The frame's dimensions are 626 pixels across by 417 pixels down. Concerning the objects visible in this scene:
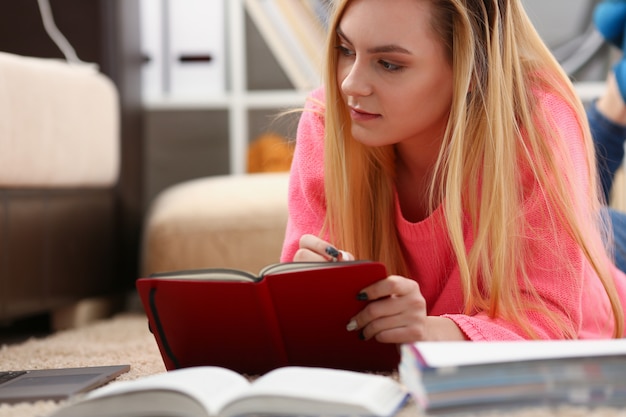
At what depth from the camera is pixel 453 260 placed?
1.40 meters

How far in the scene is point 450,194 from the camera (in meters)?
1.27

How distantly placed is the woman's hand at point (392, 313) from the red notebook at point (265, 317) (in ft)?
0.04

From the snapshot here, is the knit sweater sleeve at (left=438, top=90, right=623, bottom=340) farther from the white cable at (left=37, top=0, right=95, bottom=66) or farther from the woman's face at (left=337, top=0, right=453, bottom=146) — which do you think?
the white cable at (left=37, top=0, right=95, bottom=66)

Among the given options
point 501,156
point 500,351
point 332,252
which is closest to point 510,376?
point 500,351

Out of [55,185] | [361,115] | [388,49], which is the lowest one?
[55,185]

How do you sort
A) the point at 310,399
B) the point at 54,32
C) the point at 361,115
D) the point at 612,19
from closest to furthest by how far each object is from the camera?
the point at 310,399 → the point at 361,115 → the point at 612,19 → the point at 54,32

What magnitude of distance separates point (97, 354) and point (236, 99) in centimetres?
159

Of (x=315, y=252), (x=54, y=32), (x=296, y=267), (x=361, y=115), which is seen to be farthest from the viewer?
(x=54, y=32)

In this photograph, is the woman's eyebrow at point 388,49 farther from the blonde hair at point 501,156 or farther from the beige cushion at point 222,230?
the beige cushion at point 222,230

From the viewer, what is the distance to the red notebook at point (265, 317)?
39.8 inches

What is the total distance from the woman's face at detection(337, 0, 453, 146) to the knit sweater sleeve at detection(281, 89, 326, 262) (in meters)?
0.20

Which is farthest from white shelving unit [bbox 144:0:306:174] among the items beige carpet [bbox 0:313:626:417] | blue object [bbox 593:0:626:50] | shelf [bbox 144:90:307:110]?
blue object [bbox 593:0:626:50]

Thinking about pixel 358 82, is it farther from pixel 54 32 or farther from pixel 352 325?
pixel 54 32

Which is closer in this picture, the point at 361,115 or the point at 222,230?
the point at 361,115
